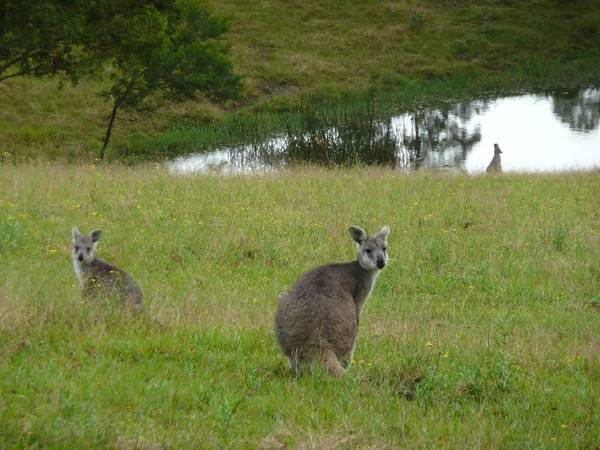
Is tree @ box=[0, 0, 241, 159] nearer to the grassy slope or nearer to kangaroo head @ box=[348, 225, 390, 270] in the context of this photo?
the grassy slope

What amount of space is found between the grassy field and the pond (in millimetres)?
6951

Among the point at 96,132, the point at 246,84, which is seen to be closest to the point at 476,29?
the point at 246,84

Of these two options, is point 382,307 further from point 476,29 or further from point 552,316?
point 476,29

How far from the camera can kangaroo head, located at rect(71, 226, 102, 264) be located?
1112 cm

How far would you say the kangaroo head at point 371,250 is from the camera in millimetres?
9773

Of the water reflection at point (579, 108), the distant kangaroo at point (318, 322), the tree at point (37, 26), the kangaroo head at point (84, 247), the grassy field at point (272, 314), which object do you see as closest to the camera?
the grassy field at point (272, 314)

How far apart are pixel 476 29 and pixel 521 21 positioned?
3343 mm

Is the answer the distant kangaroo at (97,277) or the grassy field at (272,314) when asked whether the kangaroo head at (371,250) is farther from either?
the distant kangaroo at (97,277)

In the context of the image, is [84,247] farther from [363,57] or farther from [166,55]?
[363,57]

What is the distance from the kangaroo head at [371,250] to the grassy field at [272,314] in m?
0.86

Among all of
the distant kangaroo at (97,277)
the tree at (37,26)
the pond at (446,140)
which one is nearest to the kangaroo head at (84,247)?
the distant kangaroo at (97,277)

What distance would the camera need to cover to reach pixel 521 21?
54.6 m

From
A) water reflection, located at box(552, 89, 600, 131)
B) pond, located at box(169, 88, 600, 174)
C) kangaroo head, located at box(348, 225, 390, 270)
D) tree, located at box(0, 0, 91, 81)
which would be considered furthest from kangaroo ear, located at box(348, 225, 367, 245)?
water reflection, located at box(552, 89, 600, 131)

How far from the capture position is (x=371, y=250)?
9.93 metres
